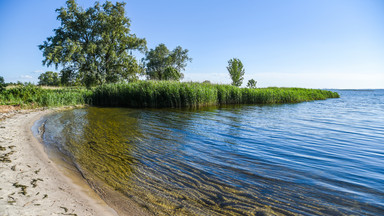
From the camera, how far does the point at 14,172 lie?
3730 millimetres

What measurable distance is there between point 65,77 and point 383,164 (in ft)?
101

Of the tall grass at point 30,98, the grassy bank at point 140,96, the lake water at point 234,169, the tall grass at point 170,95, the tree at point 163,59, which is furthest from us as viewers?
the tree at point 163,59

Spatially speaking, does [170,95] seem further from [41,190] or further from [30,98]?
[41,190]

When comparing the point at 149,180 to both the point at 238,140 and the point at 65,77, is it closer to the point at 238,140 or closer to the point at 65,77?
the point at 238,140

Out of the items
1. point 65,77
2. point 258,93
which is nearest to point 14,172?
point 258,93

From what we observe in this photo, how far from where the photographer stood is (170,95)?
1808 cm

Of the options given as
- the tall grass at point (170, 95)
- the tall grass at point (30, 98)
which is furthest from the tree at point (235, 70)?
the tall grass at point (30, 98)

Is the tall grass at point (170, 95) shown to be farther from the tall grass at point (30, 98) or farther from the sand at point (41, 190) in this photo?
the sand at point (41, 190)

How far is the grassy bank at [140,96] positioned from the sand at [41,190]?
43.2 feet

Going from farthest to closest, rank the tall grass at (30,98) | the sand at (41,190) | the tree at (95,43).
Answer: the tree at (95,43) → the tall grass at (30,98) → the sand at (41,190)

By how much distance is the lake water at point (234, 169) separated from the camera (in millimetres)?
3312

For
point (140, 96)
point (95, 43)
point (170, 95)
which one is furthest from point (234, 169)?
point (95, 43)

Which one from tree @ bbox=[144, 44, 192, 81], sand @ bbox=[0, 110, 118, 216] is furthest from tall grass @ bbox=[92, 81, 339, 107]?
tree @ bbox=[144, 44, 192, 81]

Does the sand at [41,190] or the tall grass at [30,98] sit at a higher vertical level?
the tall grass at [30,98]
